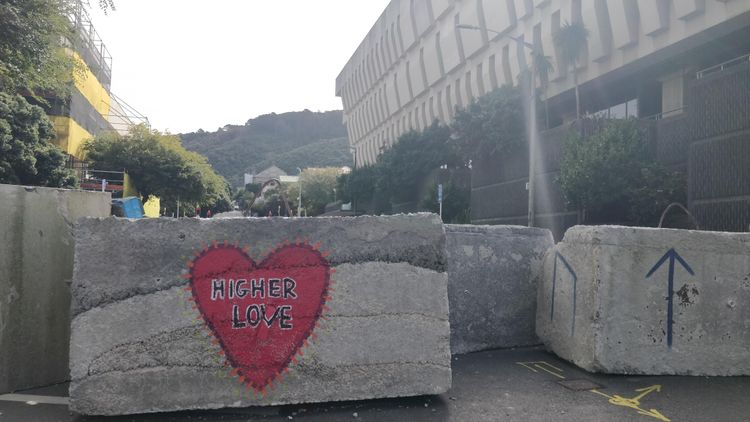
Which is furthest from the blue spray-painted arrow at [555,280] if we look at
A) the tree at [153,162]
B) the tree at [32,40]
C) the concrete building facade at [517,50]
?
the tree at [153,162]

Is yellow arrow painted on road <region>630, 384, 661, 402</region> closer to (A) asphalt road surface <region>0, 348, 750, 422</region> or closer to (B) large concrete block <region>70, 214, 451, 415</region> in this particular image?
(A) asphalt road surface <region>0, 348, 750, 422</region>

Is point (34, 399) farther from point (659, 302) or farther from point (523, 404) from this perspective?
point (659, 302)

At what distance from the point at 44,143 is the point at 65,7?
73.2 feet

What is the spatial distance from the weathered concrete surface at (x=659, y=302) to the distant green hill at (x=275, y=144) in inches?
5102

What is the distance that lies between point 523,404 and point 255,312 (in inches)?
84.8

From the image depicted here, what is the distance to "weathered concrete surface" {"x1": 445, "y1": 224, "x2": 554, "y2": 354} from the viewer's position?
584cm

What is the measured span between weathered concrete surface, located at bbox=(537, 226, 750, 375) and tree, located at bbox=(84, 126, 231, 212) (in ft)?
123

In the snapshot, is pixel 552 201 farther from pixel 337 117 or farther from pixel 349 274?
pixel 337 117

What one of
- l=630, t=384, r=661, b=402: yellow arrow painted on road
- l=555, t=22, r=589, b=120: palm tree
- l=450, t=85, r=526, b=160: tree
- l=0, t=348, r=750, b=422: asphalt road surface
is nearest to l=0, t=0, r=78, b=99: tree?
l=0, t=348, r=750, b=422: asphalt road surface

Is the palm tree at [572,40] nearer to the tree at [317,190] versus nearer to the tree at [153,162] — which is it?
the tree at [153,162]

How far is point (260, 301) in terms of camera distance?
417 centimetres

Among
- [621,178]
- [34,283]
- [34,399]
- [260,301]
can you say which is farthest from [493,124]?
[34,399]

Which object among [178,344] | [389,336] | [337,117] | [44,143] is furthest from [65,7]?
[337,117]

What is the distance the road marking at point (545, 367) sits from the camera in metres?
5.04
